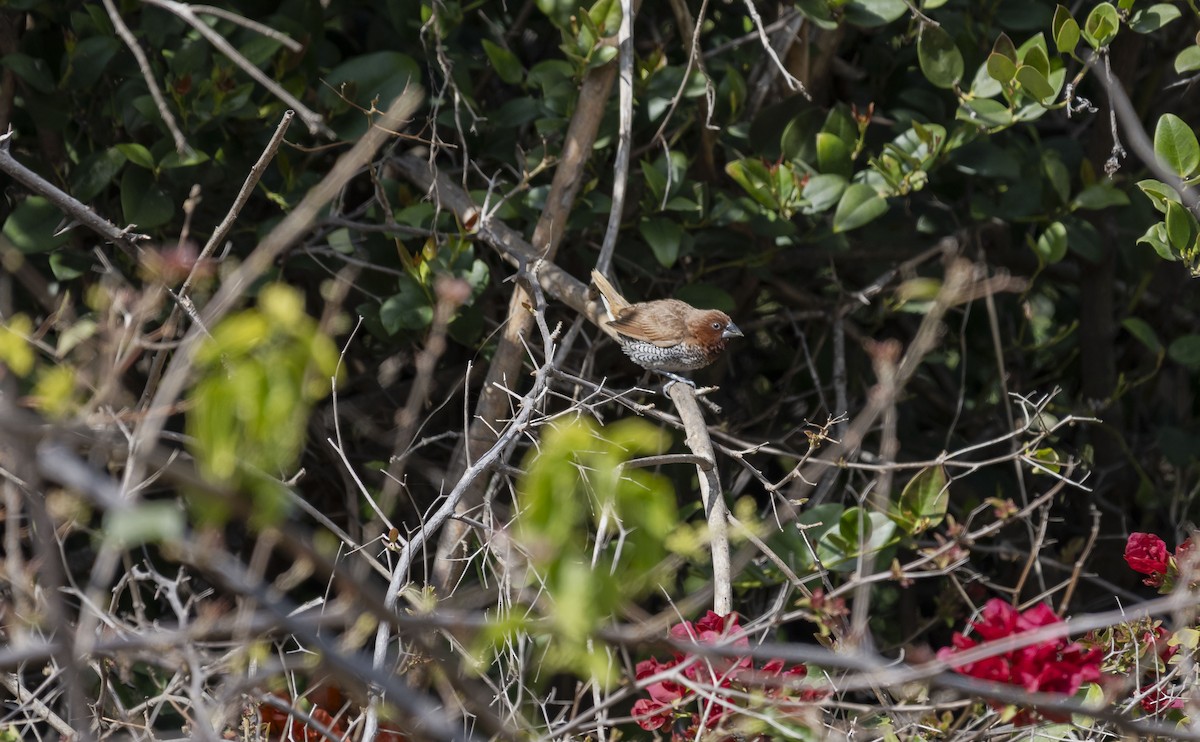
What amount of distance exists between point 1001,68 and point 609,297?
1378 mm

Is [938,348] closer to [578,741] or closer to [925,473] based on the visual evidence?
[925,473]

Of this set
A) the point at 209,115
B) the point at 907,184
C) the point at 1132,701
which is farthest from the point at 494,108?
the point at 1132,701

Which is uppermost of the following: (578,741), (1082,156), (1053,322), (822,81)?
(822,81)

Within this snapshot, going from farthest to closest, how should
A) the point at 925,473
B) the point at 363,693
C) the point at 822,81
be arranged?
the point at 822,81 < the point at 925,473 < the point at 363,693

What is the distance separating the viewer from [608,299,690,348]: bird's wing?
407cm

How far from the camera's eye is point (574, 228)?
4.03 metres

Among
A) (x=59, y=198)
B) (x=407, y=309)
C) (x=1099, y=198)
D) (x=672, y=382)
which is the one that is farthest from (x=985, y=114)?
(x=59, y=198)

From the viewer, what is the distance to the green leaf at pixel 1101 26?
11.4 ft

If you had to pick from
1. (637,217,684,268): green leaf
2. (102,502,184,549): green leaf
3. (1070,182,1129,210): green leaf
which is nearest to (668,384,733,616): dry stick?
(637,217,684,268): green leaf

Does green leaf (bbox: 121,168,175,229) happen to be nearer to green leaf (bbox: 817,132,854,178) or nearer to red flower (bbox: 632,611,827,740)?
green leaf (bbox: 817,132,854,178)

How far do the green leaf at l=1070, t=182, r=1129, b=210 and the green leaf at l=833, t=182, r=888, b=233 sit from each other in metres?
0.80

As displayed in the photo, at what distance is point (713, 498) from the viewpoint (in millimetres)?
2996

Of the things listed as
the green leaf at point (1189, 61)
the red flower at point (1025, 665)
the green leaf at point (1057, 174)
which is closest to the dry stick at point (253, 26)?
the red flower at point (1025, 665)

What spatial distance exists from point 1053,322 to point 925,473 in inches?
77.5
